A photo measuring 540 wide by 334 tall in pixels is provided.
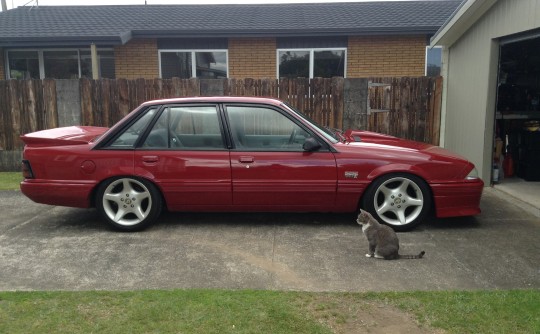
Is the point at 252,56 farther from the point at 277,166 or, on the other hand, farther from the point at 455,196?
the point at 455,196

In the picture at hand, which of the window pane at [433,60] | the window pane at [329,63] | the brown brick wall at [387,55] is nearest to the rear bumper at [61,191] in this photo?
the window pane at [329,63]

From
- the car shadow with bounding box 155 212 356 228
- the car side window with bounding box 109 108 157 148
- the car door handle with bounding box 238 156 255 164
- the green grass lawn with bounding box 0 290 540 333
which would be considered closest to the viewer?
the green grass lawn with bounding box 0 290 540 333

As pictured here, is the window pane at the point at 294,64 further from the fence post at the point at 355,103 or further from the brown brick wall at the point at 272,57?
the fence post at the point at 355,103

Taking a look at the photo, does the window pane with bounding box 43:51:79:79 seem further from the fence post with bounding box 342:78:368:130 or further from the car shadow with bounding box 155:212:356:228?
the car shadow with bounding box 155:212:356:228

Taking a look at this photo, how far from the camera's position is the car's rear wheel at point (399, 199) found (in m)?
5.19

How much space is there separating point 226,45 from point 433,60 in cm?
584

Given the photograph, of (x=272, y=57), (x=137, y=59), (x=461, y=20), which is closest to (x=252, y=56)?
(x=272, y=57)

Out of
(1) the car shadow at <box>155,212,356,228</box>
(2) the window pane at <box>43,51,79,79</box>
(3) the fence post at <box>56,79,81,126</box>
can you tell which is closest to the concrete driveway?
(1) the car shadow at <box>155,212,356,228</box>

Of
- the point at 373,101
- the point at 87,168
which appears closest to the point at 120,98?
the point at 87,168

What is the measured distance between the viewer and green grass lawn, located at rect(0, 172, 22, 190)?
25.9 ft

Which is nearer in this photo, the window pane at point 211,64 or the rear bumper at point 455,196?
the rear bumper at point 455,196

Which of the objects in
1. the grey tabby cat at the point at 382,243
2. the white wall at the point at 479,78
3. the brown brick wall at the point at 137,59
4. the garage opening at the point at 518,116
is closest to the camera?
the grey tabby cat at the point at 382,243

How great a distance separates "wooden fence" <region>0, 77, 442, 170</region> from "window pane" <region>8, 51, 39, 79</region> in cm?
539

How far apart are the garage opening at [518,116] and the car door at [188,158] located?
4.78 meters
